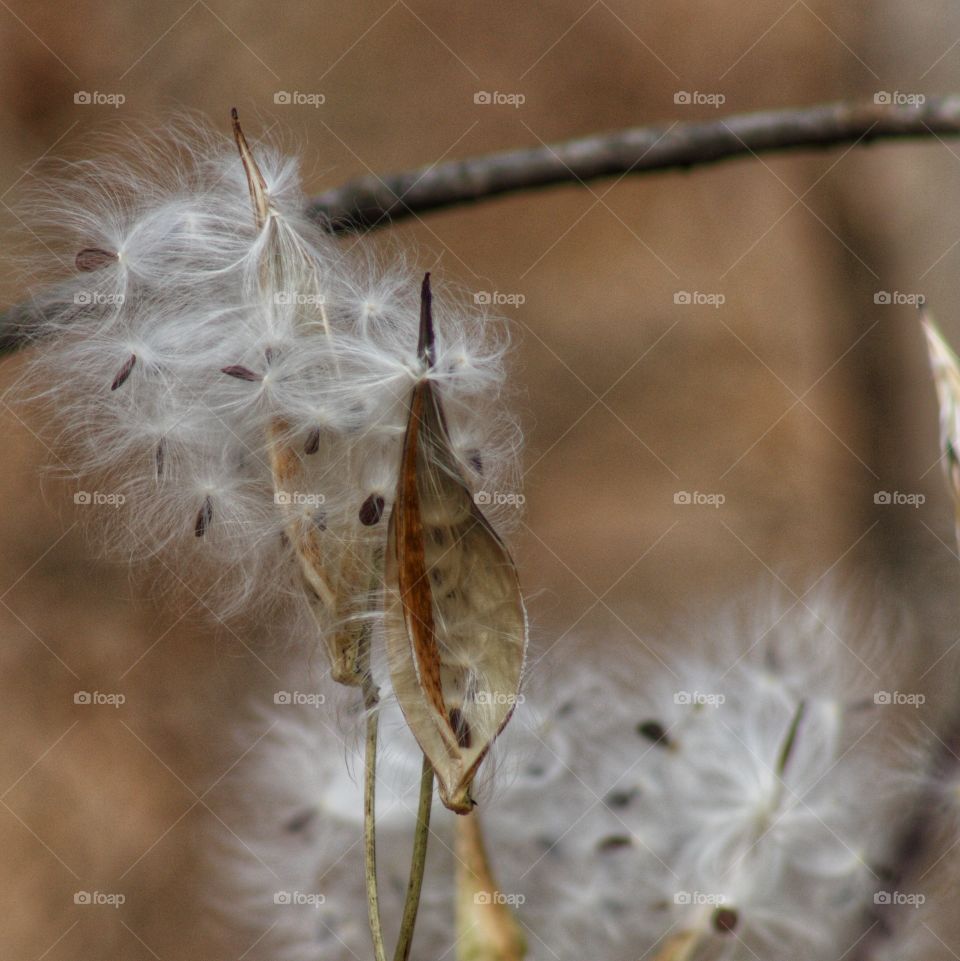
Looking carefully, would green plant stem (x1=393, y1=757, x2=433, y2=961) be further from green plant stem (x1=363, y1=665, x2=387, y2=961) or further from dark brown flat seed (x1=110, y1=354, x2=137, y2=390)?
dark brown flat seed (x1=110, y1=354, x2=137, y2=390)

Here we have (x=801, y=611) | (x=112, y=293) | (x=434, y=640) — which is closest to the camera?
(x=434, y=640)

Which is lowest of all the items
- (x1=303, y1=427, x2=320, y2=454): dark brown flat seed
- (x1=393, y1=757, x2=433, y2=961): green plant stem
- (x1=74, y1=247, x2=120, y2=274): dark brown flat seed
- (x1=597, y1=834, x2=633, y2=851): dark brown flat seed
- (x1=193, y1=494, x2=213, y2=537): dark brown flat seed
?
(x1=597, y1=834, x2=633, y2=851): dark brown flat seed

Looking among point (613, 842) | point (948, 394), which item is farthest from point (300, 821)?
point (948, 394)

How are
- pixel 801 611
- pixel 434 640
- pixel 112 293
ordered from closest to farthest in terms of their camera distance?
pixel 434 640 < pixel 112 293 < pixel 801 611

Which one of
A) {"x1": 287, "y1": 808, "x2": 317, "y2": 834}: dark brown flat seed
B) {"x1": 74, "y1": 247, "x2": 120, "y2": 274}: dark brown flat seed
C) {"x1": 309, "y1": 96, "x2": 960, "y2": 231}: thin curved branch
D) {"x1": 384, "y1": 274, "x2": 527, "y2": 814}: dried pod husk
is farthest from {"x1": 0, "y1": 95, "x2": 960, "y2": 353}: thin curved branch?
{"x1": 287, "y1": 808, "x2": 317, "y2": 834}: dark brown flat seed

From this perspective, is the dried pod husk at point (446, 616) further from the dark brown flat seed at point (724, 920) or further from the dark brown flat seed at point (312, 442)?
the dark brown flat seed at point (724, 920)

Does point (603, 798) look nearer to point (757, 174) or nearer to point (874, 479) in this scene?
point (874, 479)

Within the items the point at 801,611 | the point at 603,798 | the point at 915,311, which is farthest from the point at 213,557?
the point at 915,311
